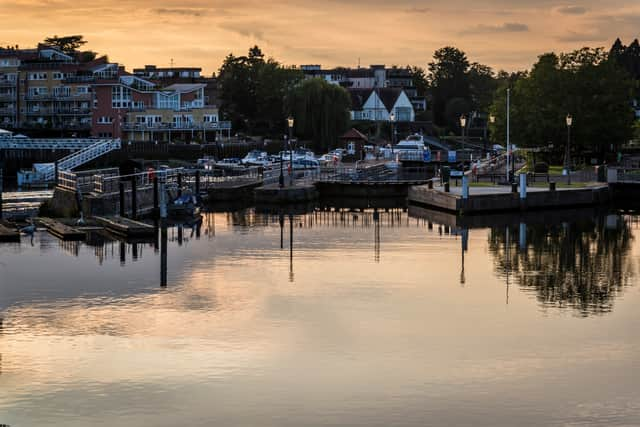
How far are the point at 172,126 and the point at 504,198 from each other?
7588 cm

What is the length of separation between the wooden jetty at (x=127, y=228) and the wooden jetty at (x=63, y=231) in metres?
1.64

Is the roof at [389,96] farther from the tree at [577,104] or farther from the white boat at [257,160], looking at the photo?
the tree at [577,104]

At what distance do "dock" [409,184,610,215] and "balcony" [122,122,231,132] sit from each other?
6491 centimetres

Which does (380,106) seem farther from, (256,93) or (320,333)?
(320,333)

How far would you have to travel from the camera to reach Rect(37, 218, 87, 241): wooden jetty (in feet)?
172

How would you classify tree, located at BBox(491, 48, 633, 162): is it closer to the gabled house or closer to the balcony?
the balcony

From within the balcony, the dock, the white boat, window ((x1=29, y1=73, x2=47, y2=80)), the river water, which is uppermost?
window ((x1=29, y1=73, x2=47, y2=80))

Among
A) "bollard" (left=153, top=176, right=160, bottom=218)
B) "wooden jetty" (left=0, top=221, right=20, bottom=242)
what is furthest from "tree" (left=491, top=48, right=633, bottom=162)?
"wooden jetty" (left=0, top=221, right=20, bottom=242)

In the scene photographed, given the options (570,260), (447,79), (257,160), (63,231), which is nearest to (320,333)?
(570,260)

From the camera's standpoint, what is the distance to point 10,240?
51312mm

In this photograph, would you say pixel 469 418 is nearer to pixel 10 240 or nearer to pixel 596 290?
pixel 596 290

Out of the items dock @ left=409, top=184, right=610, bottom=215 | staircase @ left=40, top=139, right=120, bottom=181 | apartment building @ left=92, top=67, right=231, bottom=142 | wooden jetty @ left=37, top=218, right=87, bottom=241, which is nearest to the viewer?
wooden jetty @ left=37, top=218, right=87, bottom=241

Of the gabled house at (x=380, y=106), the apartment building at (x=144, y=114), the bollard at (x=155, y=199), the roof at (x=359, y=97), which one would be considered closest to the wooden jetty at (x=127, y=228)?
the bollard at (x=155, y=199)

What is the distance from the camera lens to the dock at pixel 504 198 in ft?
211
